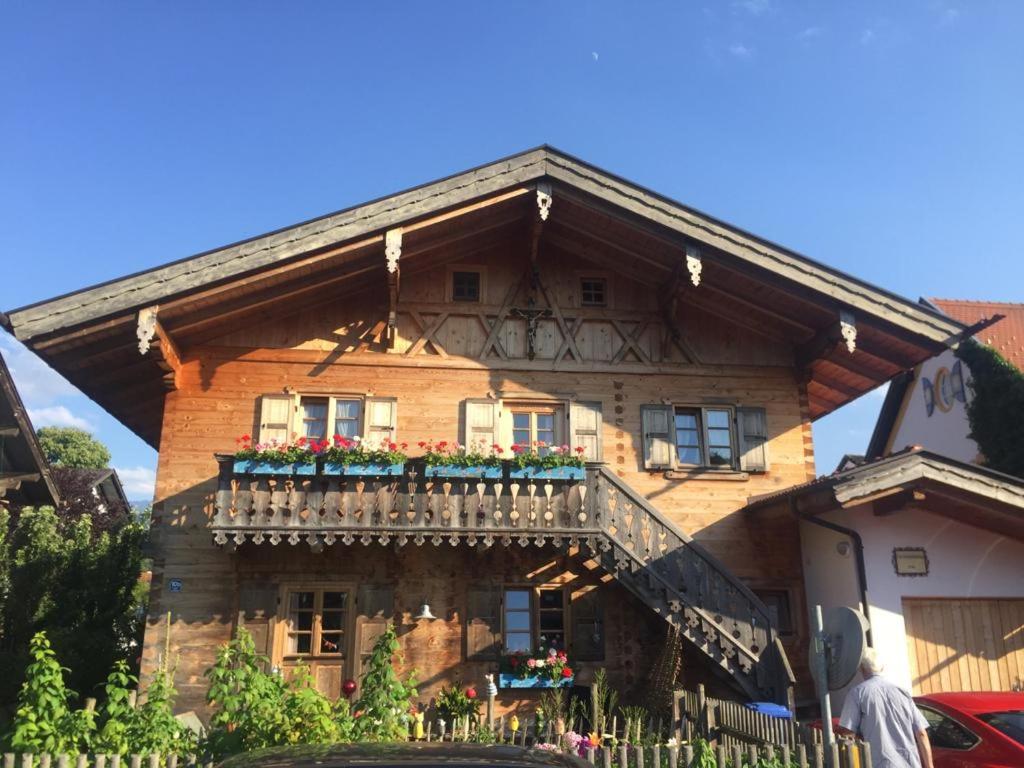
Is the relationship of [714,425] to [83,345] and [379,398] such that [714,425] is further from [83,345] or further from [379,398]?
[83,345]

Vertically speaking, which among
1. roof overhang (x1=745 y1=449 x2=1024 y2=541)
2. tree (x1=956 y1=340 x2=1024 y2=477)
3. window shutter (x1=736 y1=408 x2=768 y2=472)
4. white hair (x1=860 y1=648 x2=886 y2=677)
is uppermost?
tree (x1=956 y1=340 x2=1024 y2=477)

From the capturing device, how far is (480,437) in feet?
52.6

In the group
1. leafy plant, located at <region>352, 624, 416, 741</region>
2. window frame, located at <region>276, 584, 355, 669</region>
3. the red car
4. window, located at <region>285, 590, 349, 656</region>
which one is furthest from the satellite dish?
window, located at <region>285, 590, 349, 656</region>

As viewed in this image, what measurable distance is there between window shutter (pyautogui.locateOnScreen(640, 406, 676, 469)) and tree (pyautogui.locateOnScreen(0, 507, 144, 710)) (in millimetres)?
10497

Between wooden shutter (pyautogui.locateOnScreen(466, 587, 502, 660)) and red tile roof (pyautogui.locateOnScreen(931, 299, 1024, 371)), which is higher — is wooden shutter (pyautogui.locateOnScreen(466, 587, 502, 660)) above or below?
below

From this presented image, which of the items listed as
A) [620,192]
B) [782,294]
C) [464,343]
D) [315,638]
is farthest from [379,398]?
[782,294]

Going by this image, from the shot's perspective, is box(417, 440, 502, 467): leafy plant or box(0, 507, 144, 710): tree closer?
box(417, 440, 502, 467): leafy plant

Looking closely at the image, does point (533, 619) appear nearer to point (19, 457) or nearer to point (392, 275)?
point (392, 275)

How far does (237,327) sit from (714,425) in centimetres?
942

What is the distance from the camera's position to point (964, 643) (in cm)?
1438

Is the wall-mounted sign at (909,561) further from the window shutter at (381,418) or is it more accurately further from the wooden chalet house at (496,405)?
the window shutter at (381,418)

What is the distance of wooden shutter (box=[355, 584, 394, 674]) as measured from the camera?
14812 mm

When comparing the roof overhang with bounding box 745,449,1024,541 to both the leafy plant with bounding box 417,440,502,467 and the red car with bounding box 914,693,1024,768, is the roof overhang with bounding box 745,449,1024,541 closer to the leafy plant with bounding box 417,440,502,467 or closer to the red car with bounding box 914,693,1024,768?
the red car with bounding box 914,693,1024,768

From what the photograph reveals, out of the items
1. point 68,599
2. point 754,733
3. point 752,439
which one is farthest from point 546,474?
point 68,599
